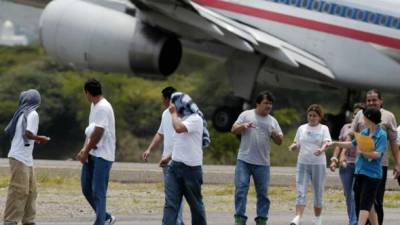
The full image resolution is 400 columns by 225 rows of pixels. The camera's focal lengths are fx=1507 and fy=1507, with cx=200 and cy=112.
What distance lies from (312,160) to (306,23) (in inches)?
458

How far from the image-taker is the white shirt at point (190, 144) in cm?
1520


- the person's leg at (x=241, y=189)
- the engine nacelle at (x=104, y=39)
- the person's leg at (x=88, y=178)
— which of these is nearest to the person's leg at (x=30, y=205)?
the person's leg at (x=88, y=178)

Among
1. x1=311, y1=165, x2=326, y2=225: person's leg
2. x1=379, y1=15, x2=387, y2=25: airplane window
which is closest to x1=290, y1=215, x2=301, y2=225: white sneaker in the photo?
x1=311, y1=165, x2=326, y2=225: person's leg

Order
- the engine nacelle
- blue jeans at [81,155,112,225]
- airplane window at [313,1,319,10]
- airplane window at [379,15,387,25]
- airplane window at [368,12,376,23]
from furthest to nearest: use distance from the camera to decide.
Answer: the engine nacelle < airplane window at [313,1,319,10] < airplane window at [368,12,376,23] < airplane window at [379,15,387,25] < blue jeans at [81,155,112,225]

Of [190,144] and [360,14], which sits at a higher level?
[360,14]

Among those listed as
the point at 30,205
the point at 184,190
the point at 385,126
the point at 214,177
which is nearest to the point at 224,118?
the point at 214,177

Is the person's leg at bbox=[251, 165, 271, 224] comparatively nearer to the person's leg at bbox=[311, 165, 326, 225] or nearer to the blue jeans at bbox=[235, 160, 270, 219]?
the blue jeans at bbox=[235, 160, 270, 219]

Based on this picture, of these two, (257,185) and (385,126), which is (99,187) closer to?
(257,185)

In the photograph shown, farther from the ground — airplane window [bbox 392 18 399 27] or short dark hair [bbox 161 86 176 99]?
airplane window [bbox 392 18 399 27]

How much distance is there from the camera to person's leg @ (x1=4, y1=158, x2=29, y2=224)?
15.7 m

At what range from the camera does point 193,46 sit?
99.5 feet

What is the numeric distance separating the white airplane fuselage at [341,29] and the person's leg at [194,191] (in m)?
13.4

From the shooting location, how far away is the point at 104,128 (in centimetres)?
1580

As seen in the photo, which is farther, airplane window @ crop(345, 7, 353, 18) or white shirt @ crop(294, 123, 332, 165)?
airplane window @ crop(345, 7, 353, 18)
